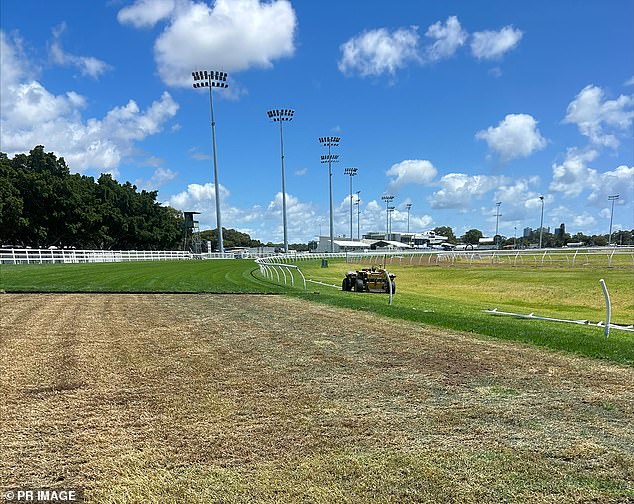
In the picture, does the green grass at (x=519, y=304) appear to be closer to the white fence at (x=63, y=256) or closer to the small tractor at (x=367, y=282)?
the small tractor at (x=367, y=282)

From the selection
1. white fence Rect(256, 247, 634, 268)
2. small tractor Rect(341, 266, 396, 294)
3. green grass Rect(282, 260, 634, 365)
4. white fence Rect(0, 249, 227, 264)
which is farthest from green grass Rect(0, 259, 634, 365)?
white fence Rect(0, 249, 227, 264)

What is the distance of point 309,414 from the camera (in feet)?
15.8

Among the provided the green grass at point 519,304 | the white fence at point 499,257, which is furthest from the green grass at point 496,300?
the white fence at point 499,257

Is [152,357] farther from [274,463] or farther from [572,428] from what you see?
[572,428]

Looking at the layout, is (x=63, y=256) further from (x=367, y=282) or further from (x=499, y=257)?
(x=499, y=257)

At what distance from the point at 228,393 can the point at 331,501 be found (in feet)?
8.26

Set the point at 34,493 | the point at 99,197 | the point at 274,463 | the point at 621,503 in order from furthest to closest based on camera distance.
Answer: the point at 99,197, the point at 274,463, the point at 34,493, the point at 621,503

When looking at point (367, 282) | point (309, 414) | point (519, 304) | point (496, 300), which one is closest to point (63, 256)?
point (367, 282)

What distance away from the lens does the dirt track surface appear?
3.57m

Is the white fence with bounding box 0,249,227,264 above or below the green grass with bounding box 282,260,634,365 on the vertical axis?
above

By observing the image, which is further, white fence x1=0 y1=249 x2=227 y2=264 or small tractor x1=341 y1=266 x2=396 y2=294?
white fence x1=0 y1=249 x2=227 y2=264

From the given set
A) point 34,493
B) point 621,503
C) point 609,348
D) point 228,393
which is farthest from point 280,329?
point 621,503

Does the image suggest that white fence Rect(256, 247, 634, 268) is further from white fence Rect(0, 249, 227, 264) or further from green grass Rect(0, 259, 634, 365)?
white fence Rect(0, 249, 227, 264)

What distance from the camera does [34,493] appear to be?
3381mm
